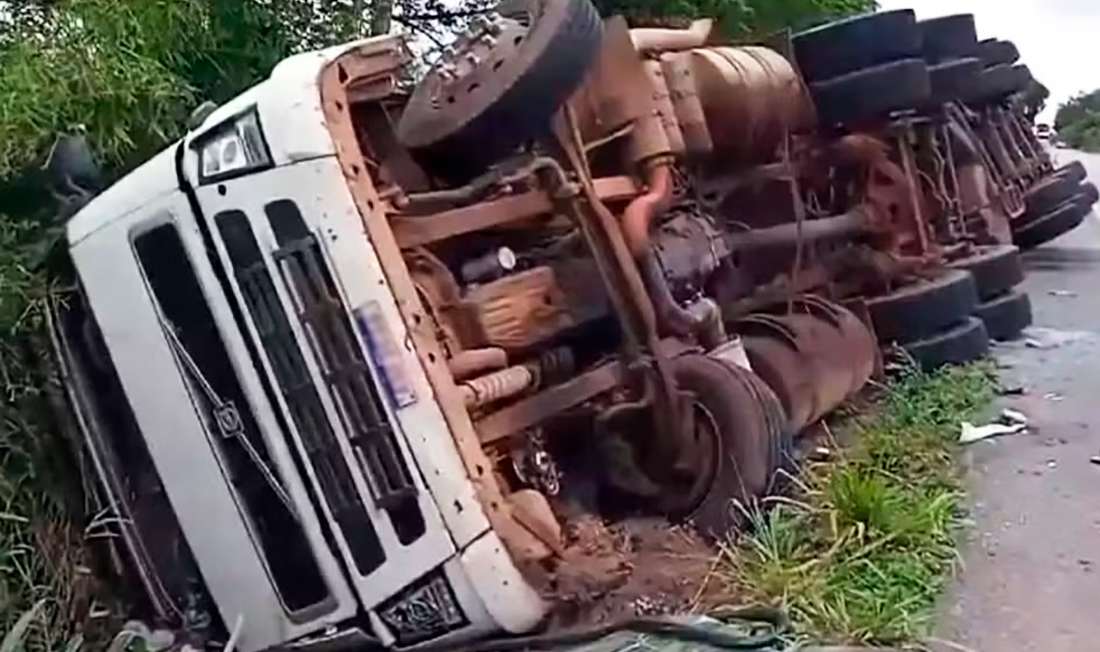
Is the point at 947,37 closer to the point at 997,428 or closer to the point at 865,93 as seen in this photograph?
the point at 865,93

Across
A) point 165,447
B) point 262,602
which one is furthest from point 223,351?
point 262,602

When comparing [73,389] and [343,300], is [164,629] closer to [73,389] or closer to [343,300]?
[73,389]

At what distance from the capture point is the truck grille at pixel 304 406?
3.63 meters

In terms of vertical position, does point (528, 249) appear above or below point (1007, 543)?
above

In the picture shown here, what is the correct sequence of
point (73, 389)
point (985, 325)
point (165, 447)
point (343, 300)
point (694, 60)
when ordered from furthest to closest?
point (985, 325) → point (694, 60) → point (73, 389) → point (165, 447) → point (343, 300)

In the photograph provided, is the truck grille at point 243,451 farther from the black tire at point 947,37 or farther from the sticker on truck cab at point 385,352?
the black tire at point 947,37

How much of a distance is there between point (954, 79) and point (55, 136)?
439 centimetres

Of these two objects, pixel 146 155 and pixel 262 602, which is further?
pixel 146 155

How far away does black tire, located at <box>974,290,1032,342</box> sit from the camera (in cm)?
723

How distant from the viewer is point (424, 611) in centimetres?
360

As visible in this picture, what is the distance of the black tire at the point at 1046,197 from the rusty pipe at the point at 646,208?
5058 mm

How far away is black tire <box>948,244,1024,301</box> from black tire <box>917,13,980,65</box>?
3.15 feet

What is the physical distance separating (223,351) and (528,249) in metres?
1.01

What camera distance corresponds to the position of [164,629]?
13.3 feet
